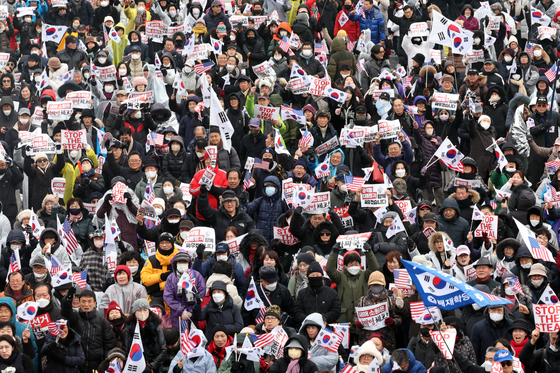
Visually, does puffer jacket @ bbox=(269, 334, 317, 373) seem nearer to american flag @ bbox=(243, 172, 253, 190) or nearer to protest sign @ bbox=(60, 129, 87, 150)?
american flag @ bbox=(243, 172, 253, 190)

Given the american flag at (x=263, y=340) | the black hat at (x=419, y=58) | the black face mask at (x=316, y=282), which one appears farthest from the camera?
the black hat at (x=419, y=58)

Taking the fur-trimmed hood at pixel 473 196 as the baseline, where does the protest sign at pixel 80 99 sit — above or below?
below

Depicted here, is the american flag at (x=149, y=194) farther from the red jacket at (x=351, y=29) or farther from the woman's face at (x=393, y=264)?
the red jacket at (x=351, y=29)

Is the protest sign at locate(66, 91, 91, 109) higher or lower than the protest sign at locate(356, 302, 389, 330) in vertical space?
lower

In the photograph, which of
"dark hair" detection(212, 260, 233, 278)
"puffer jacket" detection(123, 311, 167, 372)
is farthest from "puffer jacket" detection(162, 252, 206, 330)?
"puffer jacket" detection(123, 311, 167, 372)

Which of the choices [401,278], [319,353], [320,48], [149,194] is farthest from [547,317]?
[320,48]

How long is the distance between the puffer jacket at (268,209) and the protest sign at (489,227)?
286cm

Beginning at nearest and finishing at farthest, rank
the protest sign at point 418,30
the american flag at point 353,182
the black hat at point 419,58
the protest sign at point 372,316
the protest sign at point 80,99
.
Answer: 1. the protest sign at point 372,316
2. the american flag at point 353,182
3. the protest sign at point 80,99
4. the black hat at point 419,58
5. the protest sign at point 418,30

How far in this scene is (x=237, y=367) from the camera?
38.8ft

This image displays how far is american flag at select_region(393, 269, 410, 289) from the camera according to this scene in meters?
13.0

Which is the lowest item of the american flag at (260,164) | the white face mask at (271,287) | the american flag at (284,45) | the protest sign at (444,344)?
the american flag at (284,45)

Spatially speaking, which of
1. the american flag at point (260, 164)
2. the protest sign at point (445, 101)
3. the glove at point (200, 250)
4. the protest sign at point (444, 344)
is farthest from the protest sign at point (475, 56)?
the protest sign at point (444, 344)

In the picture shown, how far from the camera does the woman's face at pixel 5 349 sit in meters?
11.5

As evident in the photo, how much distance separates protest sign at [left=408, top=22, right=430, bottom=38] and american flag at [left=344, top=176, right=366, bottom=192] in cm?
717
